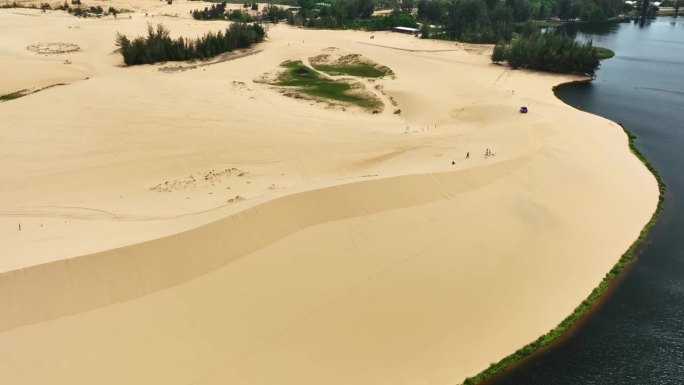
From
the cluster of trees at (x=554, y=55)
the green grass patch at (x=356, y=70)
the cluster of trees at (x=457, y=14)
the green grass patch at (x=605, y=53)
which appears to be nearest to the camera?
the green grass patch at (x=356, y=70)

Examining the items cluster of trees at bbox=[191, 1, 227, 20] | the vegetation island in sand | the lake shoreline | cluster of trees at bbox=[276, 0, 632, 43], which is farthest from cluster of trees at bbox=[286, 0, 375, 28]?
the lake shoreline

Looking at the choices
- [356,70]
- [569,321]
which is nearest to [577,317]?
[569,321]

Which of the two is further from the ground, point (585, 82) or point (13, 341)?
point (585, 82)

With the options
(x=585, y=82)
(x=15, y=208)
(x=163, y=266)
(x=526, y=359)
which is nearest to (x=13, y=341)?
(x=163, y=266)

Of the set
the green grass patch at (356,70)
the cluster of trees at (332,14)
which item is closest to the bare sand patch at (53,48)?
the green grass patch at (356,70)

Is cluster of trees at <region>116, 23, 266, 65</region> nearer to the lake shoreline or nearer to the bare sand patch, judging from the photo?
the bare sand patch

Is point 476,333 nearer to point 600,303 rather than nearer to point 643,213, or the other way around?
point 600,303

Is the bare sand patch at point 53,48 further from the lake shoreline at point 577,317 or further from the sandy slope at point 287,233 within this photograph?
the lake shoreline at point 577,317
